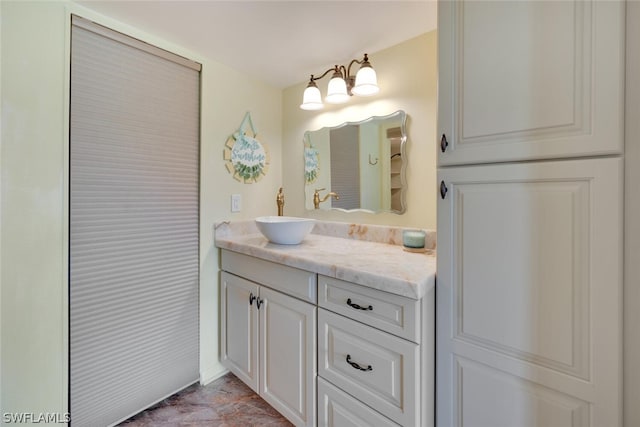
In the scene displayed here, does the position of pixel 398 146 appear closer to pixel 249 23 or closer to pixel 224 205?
pixel 249 23

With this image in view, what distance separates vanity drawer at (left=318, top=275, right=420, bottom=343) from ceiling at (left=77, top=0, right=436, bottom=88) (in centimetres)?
130

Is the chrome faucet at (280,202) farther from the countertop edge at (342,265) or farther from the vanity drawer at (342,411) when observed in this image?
the vanity drawer at (342,411)

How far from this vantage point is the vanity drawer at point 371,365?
1.00 meters

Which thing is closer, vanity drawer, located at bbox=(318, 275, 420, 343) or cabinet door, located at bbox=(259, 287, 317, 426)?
Answer: vanity drawer, located at bbox=(318, 275, 420, 343)

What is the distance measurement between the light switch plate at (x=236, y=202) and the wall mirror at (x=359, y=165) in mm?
506

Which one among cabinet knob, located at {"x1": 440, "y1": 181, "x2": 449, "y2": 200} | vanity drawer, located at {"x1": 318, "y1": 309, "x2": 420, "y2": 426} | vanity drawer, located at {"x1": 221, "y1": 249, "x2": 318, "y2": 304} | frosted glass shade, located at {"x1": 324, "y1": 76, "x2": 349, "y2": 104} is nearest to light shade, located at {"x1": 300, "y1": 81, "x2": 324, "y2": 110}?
frosted glass shade, located at {"x1": 324, "y1": 76, "x2": 349, "y2": 104}

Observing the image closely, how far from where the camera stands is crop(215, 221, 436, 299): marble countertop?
105 cm

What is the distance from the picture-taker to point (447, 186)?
3.41 ft

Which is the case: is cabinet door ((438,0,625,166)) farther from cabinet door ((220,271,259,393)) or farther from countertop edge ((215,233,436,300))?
cabinet door ((220,271,259,393))

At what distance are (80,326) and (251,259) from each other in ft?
2.87

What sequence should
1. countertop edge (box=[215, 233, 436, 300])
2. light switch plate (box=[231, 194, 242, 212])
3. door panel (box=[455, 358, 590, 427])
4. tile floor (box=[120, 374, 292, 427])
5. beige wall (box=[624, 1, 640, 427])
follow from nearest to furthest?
beige wall (box=[624, 1, 640, 427]), door panel (box=[455, 358, 590, 427]), countertop edge (box=[215, 233, 436, 300]), tile floor (box=[120, 374, 292, 427]), light switch plate (box=[231, 194, 242, 212])

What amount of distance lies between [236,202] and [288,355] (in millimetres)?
1121
